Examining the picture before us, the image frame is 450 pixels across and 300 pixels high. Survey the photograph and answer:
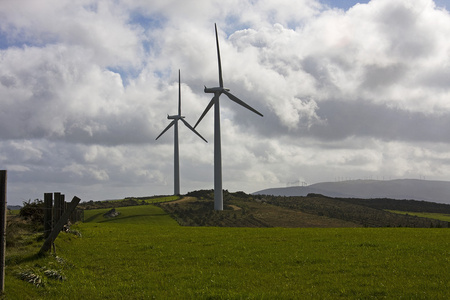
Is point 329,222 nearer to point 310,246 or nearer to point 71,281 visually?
point 310,246

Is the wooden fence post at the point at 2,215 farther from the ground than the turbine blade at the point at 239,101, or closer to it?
closer to it

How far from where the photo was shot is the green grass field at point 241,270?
16672mm

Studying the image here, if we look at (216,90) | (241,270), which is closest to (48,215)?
(241,270)

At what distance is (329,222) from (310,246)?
66195 millimetres

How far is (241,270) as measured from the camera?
20953mm

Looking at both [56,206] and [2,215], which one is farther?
[56,206]

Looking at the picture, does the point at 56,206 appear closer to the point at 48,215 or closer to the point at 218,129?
the point at 48,215

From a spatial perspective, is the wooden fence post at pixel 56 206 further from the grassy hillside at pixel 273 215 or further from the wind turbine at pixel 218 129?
the wind turbine at pixel 218 129

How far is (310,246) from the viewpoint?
2869cm

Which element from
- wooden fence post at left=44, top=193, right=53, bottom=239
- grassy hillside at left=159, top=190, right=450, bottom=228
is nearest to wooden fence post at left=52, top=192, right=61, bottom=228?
wooden fence post at left=44, top=193, right=53, bottom=239

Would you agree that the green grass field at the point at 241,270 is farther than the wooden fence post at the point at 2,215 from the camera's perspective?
Yes

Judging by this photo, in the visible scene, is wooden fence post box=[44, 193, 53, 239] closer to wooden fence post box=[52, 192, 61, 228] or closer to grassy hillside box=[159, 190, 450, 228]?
wooden fence post box=[52, 192, 61, 228]

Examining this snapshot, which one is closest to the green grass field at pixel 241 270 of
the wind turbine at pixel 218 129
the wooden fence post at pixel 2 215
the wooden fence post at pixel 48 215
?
the wooden fence post at pixel 2 215

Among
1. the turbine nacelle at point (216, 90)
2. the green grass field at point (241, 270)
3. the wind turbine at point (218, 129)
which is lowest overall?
the green grass field at point (241, 270)
